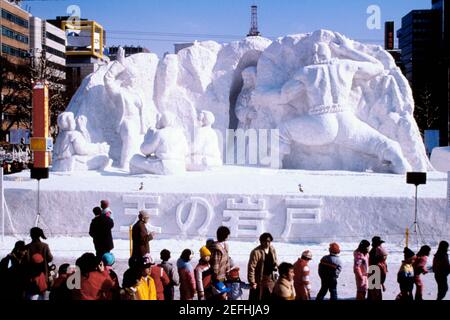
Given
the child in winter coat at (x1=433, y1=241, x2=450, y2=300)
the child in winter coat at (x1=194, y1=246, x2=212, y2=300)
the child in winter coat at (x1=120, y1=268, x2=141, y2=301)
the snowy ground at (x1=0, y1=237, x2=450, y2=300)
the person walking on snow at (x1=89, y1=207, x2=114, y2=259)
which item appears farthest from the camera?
the snowy ground at (x1=0, y1=237, x2=450, y2=300)

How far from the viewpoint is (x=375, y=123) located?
1112 centimetres

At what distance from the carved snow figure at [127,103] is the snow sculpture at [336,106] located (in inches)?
104

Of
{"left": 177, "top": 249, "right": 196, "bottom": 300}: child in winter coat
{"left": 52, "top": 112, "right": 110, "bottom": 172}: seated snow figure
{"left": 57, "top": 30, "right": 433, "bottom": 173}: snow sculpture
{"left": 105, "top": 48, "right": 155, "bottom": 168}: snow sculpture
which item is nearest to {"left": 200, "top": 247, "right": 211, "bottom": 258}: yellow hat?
{"left": 177, "top": 249, "right": 196, "bottom": 300}: child in winter coat

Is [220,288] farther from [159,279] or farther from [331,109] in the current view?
[331,109]

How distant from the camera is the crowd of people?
152 inches

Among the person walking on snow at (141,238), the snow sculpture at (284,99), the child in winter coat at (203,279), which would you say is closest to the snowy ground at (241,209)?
the snow sculpture at (284,99)

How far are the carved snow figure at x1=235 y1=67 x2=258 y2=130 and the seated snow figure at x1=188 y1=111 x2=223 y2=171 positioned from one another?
4.94 feet

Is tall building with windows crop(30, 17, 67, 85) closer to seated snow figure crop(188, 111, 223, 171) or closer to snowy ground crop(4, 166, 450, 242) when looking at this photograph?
seated snow figure crop(188, 111, 223, 171)

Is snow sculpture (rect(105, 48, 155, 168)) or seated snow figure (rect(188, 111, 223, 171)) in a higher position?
snow sculpture (rect(105, 48, 155, 168))
